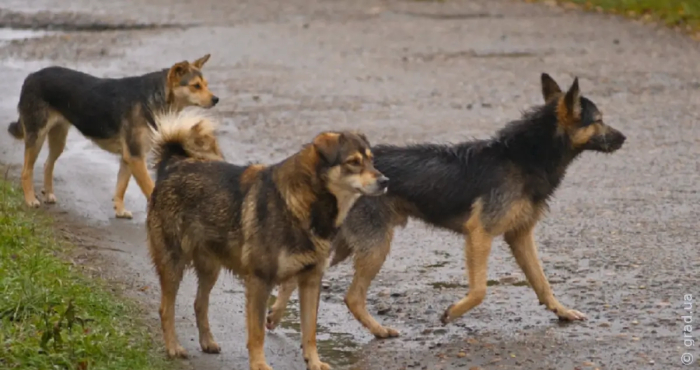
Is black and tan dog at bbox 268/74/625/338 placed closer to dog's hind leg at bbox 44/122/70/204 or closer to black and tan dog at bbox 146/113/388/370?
black and tan dog at bbox 146/113/388/370

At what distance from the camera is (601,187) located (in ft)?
36.3

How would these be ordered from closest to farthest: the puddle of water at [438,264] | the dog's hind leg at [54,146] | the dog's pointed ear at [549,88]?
1. the dog's pointed ear at [549,88]
2. the puddle of water at [438,264]
3. the dog's hind leg at [54,146]

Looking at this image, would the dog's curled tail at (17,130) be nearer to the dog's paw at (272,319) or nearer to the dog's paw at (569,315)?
the dog's paw at (272,319)

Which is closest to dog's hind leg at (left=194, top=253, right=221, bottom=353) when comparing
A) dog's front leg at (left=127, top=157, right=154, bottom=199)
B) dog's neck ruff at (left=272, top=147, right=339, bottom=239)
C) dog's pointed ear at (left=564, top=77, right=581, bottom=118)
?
dog's neck ruff at (left=272, top=147, right=339, bottom=239)

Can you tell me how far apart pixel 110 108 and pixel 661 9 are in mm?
13076

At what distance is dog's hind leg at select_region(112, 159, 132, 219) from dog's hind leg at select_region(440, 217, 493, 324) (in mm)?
3991

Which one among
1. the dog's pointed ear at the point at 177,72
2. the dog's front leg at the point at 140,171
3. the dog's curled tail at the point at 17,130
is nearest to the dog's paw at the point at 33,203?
the dog's curled tail at the point at 17,130

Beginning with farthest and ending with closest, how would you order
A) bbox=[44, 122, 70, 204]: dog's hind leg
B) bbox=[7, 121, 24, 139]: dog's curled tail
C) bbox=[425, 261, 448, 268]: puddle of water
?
bbox=[7, 121, 24, 139]: dog's curled tail < bbox=[44, 122, 70, 204]: dog's hind leg < bbox=[425, 261, 448, 268]: puddle of water

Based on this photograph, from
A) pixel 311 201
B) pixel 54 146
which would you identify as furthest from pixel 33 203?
pixel 311 201

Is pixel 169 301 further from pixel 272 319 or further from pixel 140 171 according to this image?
pixel 140 171

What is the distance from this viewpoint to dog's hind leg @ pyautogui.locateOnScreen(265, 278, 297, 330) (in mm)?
7688

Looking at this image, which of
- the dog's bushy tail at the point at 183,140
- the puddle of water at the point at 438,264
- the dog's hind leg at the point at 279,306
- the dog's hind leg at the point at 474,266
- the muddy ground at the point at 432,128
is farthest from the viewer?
the puddle of water at the point at 438,264

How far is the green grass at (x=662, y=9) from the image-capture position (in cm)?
2002

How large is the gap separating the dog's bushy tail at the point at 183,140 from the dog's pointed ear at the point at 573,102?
7.72 feet
